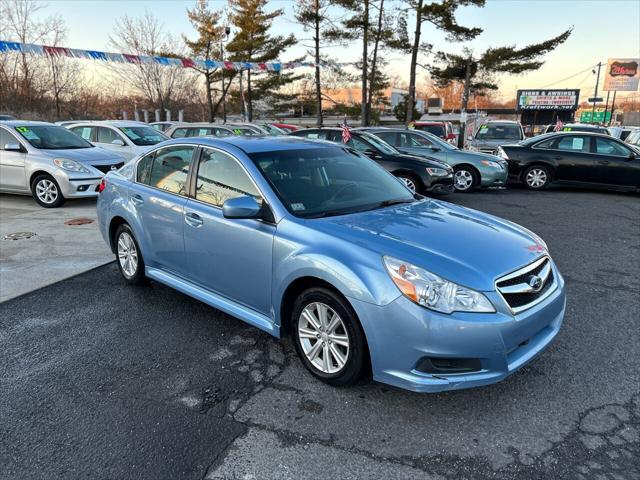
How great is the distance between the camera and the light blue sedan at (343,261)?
269cm

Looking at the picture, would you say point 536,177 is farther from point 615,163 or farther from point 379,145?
point 379,145

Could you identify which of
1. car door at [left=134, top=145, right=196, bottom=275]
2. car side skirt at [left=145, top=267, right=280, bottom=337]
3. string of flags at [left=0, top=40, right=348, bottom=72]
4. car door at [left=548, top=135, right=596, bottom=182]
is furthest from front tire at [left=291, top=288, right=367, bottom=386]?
string of flags at [left=0, top=40, right=348, bottom=72]

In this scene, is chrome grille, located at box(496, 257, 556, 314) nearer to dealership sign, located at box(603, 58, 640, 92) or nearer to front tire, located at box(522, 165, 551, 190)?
front tire, located at box(522, 165, 551, 190)

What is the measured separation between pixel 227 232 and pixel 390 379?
5.45ft

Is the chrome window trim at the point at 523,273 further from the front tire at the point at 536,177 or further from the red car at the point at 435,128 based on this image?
the red car at the point at 435,128

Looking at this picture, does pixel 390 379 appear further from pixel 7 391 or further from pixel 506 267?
pixel 7 391

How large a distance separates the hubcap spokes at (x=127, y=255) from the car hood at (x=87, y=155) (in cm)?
543

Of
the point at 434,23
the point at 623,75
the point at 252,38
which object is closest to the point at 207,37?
the point at 252,38

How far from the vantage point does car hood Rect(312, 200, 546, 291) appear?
2.80m

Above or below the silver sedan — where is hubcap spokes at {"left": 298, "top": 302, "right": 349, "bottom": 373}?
below

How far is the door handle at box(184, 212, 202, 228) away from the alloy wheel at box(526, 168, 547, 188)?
10.8 meters

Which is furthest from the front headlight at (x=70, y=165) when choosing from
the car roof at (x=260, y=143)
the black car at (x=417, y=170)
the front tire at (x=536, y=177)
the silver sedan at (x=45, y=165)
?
the front tire at (x=536, y=177)

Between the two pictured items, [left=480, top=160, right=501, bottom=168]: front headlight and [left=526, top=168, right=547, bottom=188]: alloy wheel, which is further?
[left=526, top=168, right=547, bottom=188]: alloy wheel

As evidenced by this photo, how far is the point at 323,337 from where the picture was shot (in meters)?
3.12
